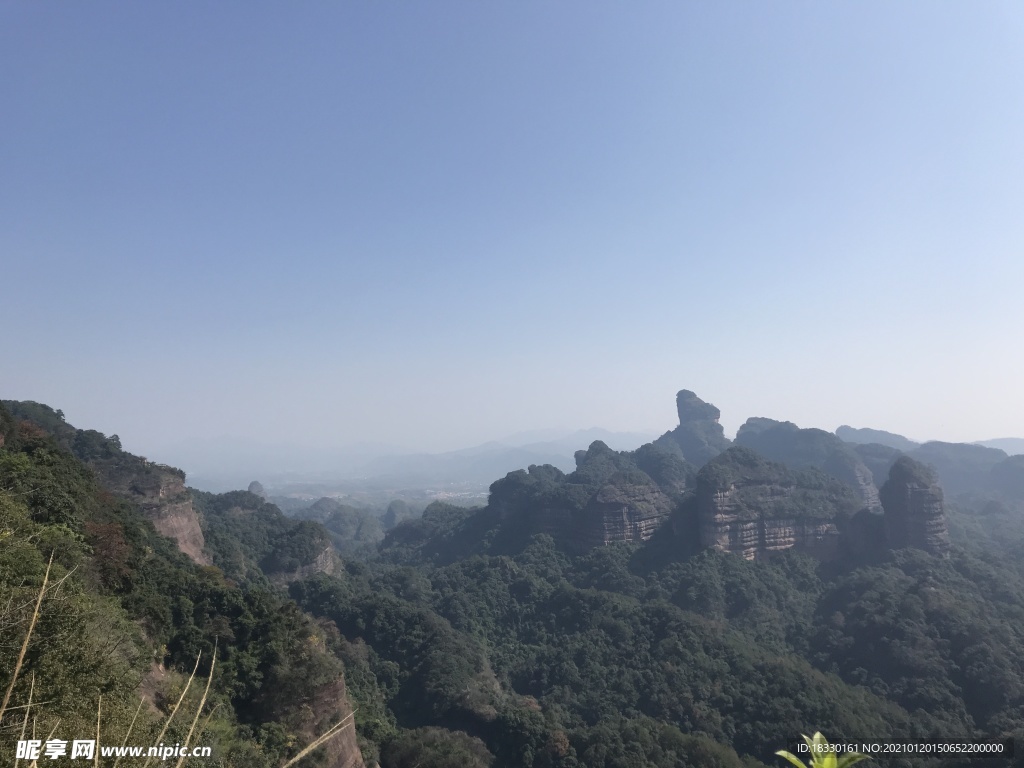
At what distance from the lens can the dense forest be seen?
1427 cm

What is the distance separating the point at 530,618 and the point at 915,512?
121 ft

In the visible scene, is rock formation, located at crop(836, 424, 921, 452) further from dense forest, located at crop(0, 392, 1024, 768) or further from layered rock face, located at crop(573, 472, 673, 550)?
layered rock face, located at crop(573, 472, 673, 550)

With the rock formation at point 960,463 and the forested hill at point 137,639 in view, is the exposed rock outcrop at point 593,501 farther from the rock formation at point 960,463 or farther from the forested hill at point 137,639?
the rock formation at point 960,463

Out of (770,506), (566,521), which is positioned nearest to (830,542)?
(770,506)

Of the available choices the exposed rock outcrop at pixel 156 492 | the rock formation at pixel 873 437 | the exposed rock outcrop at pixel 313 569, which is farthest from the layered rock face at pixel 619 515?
the rock formation at pixel 873 437

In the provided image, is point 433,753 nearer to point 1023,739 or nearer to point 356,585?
A: point 1023,739

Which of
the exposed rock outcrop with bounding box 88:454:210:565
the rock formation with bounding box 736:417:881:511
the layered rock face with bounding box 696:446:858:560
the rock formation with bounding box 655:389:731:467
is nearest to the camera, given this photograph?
the exposed rock outcrop with bounding box 88:454:210:565

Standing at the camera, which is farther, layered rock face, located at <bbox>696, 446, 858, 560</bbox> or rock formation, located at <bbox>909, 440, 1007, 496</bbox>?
rock formation, located at <bbox>909, 440, 1007, 496</bbox>

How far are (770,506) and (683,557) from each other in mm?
10235

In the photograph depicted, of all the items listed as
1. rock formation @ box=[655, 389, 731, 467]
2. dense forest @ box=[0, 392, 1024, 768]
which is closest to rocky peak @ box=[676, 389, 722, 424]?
rock formation @ box=[655, 389, 731, 467]

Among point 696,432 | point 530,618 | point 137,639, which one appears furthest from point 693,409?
point 137,639

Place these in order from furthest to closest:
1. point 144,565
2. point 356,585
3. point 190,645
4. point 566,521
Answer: point 566,521, point 356,585, point 144,565, point 190,645

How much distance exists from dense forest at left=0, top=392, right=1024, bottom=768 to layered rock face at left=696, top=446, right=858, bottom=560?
217 mm

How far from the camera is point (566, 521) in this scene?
200 ft
